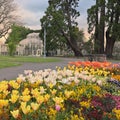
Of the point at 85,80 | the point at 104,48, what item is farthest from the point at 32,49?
the point at 85,80

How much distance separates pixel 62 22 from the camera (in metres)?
61.4

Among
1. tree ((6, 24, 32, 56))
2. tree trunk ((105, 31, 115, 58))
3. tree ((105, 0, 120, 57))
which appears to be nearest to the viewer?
tree ((6, 24, 32, 56))

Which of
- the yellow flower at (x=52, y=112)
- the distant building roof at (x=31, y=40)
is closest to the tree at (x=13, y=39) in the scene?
the distant building roof at (x=31, y=40)

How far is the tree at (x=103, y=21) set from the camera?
58.2 meters

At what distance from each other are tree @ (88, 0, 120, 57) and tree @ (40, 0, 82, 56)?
14.7 ft

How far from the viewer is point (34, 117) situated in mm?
5109

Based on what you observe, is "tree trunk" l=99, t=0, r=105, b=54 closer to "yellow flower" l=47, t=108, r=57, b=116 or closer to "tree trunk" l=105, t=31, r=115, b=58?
"tree trunk" l=105, t=31, r=115, b=58

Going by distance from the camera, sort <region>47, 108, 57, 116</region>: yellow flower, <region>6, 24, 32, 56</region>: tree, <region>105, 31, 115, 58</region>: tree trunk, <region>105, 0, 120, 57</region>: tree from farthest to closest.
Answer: <region>105, 31, 115, 58</region>: tree trunk
<region>105, 0, 120, 57</region>: tree
<region>6, 24, 32, 56</region>: tree
<region>47, 108, 57, 116</region>: yellow flower

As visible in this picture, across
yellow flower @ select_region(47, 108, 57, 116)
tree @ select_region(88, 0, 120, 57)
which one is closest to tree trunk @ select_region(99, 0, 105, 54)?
tree @ select_region(88, 0, 120, 57)

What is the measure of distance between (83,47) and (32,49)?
10431 millimetres

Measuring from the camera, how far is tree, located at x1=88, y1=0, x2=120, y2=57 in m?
58.2

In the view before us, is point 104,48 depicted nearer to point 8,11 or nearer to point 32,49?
point 32,49

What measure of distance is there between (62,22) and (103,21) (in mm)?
6673

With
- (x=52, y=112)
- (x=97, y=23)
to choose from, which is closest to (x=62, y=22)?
(x=97, y=23)
